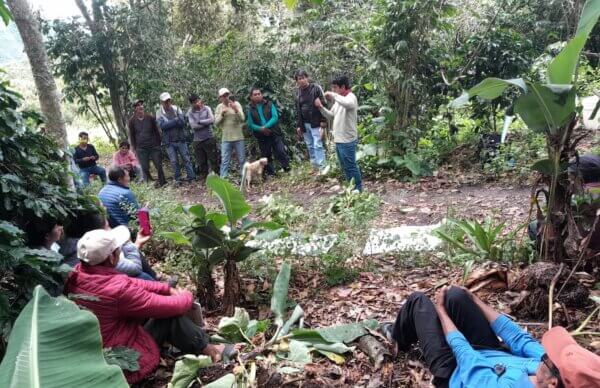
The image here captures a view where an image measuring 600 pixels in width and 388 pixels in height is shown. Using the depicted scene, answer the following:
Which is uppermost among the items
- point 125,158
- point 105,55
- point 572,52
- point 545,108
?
point 105,55

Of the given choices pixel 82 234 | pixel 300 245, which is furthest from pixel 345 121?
pixel 82 234

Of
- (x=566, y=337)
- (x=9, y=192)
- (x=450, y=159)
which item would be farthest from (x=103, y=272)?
(x=450, y=159)

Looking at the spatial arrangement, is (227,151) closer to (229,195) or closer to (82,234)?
(82,234)

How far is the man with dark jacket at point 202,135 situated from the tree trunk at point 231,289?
229 inches

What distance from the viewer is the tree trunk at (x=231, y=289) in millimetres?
3931

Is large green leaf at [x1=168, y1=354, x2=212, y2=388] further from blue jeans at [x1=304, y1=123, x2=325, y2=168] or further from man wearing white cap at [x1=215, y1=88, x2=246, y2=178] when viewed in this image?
man wearing white cap at [x1=215, y1=88, x2=246, y2=178]

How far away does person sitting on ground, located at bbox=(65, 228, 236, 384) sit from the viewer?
290 cm

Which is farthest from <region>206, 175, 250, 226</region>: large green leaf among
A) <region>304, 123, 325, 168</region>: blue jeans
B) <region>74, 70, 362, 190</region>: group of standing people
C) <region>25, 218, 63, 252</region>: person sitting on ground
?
<region>304, 123, 325, 168</region>: blue jeans

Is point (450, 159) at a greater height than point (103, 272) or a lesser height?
lesser

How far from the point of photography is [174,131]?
31.2ft

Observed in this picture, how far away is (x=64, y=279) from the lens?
284 centimetres

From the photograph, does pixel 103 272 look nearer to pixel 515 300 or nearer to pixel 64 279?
pixel 64 279

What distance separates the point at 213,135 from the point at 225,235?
633cm

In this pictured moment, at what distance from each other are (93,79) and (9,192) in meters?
9.03
